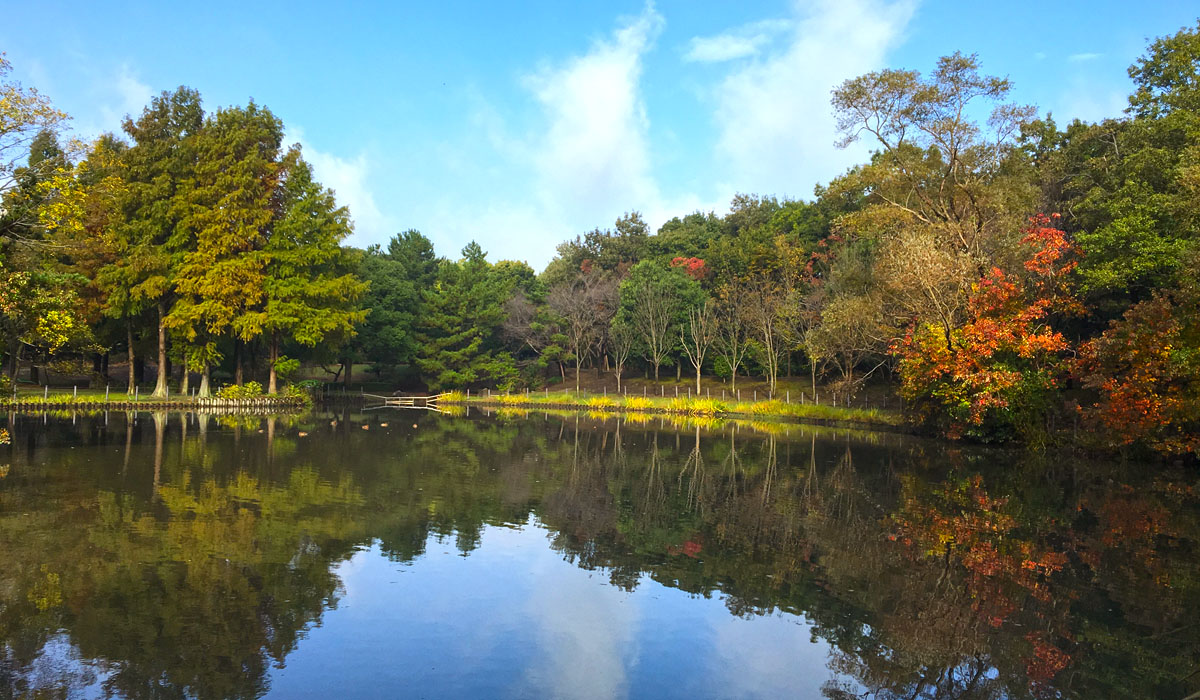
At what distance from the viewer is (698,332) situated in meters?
51.7

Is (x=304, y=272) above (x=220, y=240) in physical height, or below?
below

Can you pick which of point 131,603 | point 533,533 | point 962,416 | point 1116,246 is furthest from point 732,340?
point 131,603

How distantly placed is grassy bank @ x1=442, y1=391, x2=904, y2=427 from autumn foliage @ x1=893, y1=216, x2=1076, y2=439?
691 cm

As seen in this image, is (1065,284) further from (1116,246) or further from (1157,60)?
(1157,60)

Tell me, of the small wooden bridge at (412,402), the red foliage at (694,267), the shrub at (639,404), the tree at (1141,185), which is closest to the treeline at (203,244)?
the small wooden bridge at (412,402)

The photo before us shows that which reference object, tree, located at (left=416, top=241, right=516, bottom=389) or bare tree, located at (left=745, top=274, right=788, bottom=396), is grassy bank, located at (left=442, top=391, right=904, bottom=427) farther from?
bare tree, located at (left=745, top=274, right=788, bottom=396)

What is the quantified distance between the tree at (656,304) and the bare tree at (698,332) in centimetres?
66

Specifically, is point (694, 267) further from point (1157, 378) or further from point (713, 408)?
point (1157, 378)

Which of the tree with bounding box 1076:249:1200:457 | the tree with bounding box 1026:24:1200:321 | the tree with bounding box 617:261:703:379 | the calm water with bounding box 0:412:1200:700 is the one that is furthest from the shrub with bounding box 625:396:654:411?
the calm water with bounding box 0:412:1200:700

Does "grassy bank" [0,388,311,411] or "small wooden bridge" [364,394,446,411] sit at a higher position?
"grassy bank" [0,388,311,411]

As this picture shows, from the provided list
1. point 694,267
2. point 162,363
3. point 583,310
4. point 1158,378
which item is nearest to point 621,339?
point 583,310

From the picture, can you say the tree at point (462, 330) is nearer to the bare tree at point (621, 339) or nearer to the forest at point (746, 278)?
the forest at point (746, 278)

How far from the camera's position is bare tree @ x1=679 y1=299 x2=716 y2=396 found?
1981 inches

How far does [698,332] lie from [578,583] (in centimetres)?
4312
